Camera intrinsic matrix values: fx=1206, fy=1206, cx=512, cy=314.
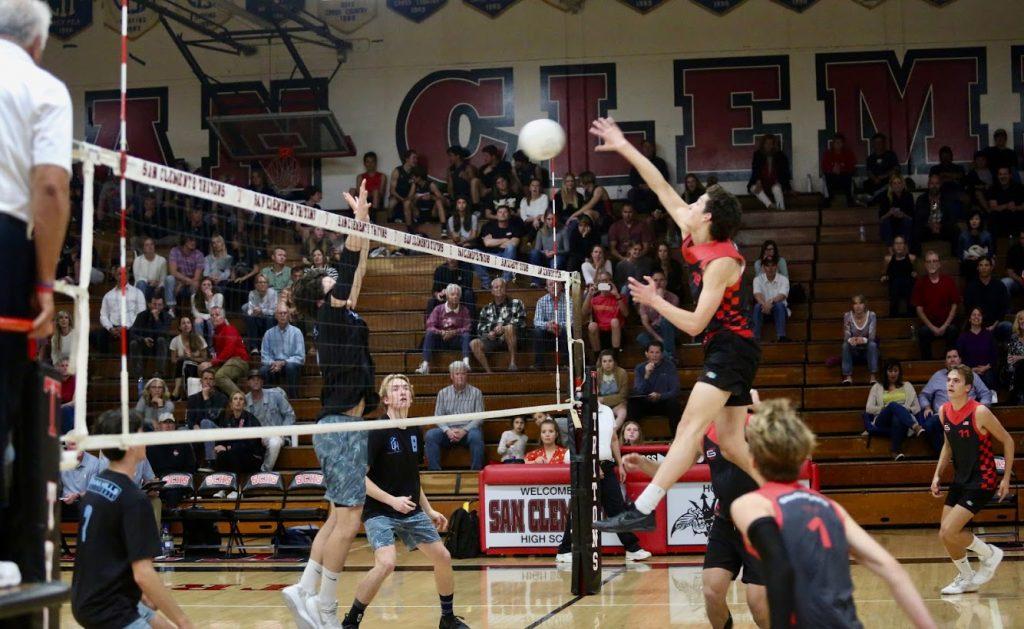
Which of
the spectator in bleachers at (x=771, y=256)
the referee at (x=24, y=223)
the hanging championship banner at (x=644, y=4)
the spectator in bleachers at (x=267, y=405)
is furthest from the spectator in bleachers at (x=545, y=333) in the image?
the referee at (x=24, y=223)

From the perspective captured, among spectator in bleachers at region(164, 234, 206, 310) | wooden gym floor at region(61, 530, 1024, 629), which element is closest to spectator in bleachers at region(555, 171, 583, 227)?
spectator in bleachers at region(164, 234, 206, 310)

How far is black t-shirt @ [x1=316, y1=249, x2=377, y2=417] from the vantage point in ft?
27.9

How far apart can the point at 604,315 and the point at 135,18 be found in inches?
492

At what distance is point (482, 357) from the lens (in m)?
16.9

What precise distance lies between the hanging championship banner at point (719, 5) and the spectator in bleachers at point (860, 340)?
796 cm

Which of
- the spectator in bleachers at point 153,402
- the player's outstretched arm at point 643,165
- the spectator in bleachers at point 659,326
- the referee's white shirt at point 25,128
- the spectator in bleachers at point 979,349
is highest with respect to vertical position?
the player's outstretched arm at point 643,165

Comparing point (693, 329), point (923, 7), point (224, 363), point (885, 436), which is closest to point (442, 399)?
point (224, 363)

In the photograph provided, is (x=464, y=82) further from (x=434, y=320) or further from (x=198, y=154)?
(x=434, y=320)

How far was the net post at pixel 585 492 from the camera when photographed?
418 inches

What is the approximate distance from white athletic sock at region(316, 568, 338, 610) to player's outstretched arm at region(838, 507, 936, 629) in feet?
15.4

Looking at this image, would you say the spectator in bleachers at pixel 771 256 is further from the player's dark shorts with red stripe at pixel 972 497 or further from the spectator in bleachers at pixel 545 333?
the player's dark shorts with red stripe at pixel 972 497

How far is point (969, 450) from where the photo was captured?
35.9 feet

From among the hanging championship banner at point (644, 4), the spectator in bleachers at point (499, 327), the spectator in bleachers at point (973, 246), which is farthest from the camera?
the hanging championship banner at point (644, 4)

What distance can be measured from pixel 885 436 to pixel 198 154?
1485 centimetres
